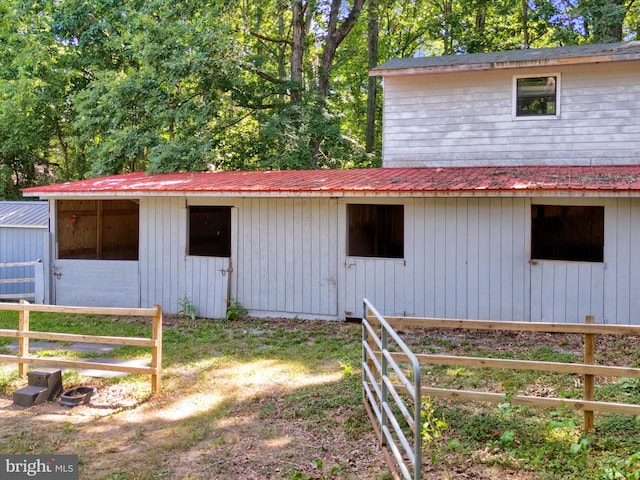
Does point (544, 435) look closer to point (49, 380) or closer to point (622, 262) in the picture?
point (49, 380)

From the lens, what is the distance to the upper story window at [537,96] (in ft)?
37.6

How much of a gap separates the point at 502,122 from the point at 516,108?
0.37 metres

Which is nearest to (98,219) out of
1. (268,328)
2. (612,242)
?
(268,328)

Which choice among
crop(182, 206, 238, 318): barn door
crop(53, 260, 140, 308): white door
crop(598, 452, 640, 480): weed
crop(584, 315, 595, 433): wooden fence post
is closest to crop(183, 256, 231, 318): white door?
crop(182, 206, 238, 318): barn door

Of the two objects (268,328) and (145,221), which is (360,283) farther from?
(145,221)

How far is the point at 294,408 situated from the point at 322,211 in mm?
5127

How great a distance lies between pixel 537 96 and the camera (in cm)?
1167

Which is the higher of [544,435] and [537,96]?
[537,96]

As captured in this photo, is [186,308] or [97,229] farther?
[97,229]

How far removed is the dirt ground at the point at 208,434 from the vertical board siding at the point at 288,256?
356 centimetres

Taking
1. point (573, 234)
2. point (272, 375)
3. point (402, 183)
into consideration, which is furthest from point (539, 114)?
point (272, 375)

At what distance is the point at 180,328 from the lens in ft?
32.4

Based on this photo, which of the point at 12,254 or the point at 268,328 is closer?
the point at 268,328

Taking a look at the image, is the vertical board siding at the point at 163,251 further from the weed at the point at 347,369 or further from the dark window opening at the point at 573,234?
the dark window opening at the point at 573,234
